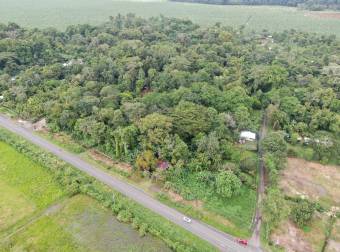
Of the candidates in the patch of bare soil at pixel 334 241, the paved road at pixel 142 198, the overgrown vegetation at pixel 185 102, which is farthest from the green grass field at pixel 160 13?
the patch of bare soil at pixel 334 241

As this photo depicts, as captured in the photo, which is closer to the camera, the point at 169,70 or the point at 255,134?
the point at 255,134

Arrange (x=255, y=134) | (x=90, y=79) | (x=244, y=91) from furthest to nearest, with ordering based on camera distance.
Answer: (x=90, y=79) < (x=244, y=91) < (x=255, y=134)

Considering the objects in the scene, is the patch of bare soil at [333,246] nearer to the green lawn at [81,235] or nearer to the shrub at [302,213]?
the shrub at [302,213]

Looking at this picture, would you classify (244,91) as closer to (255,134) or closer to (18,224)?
(255,134)

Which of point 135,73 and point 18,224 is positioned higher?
point 135,73

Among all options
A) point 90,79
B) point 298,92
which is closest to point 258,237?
point 298,92

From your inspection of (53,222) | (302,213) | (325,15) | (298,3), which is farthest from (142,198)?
(298,3)

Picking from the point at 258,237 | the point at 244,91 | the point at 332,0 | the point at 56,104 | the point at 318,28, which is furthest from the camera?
the point at 332,0
